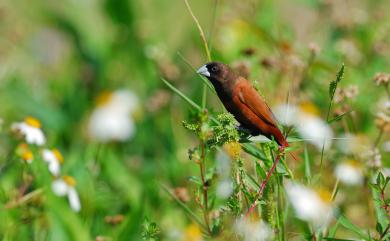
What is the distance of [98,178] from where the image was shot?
339 centimetres

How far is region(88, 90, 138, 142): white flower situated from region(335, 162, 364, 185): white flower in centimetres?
123

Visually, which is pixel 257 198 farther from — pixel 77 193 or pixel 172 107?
pixel 172 107

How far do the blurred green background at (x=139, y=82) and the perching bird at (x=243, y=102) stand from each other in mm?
417

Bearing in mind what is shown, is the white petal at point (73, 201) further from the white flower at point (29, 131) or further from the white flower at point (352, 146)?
the white flower at point (352, 146)

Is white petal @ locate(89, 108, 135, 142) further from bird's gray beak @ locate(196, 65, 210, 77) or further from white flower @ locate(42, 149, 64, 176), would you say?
bird's gray beak @ locate(196, 65, 210, 77)

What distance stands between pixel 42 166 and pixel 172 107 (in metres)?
1.67

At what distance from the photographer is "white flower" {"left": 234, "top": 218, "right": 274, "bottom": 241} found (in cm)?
186

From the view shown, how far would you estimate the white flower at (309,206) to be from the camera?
85.2 inches

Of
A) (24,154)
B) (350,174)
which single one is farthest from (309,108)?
(24,154)

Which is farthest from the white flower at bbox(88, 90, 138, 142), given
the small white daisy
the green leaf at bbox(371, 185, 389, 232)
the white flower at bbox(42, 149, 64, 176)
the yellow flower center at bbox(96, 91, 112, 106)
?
the green leaf at bbox(371, 185, 389, 232)

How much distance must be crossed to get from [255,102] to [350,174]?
3.96 feet

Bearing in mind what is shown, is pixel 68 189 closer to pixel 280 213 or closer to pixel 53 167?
pixel 53 167

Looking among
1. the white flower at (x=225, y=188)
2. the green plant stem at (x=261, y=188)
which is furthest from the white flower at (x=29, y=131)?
the green plant stem at (x=261, y=188)

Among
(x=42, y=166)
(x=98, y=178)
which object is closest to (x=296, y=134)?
(x=42, y=166)
